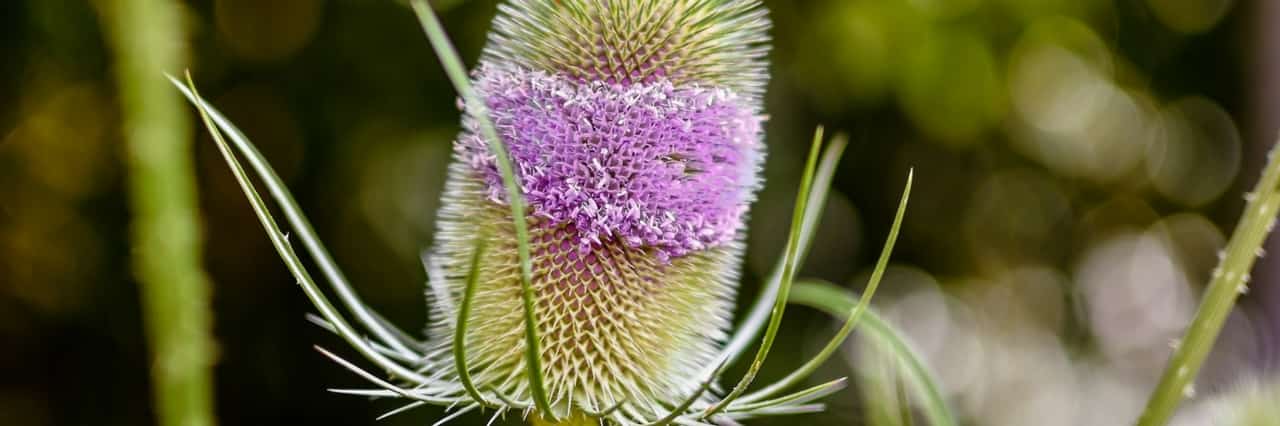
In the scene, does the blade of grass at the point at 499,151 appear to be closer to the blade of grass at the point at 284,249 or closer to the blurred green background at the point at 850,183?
the blade of grass at the point at 284,249

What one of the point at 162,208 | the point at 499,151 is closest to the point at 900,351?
the point at 499,151

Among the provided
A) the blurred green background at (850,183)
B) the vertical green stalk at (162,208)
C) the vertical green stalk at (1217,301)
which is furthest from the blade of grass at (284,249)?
the blurred green background at (850,183)

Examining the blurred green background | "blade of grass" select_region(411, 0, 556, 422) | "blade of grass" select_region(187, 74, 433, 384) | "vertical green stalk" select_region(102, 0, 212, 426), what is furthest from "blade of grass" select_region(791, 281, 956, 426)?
the blurred green background

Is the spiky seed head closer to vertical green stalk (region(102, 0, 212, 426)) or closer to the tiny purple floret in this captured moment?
the tiny purple floret

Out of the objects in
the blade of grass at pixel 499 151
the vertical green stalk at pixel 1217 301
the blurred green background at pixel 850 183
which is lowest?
the blurred green background at pixel 850 183

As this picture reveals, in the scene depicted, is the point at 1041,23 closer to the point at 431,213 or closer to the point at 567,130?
the point at 431,213

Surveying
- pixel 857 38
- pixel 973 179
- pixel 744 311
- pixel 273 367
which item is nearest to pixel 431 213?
pixel 273 367

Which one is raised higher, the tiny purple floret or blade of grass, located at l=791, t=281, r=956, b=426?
the tiny purple floret

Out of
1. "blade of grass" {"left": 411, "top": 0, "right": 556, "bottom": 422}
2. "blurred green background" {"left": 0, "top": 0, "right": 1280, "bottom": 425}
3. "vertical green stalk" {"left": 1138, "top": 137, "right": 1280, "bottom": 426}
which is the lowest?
"blurred green background" {"left": 0, "top": 0, "right": 1280, "bottom": 425}
